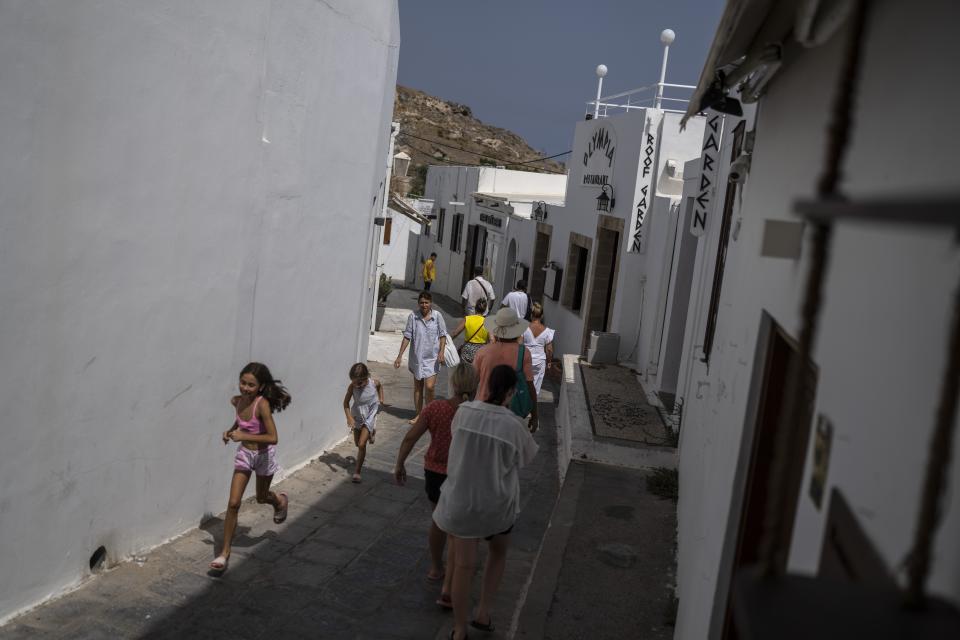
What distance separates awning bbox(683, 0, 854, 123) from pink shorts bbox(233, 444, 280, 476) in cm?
401

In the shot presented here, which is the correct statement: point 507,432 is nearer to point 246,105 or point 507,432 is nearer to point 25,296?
point 25,296

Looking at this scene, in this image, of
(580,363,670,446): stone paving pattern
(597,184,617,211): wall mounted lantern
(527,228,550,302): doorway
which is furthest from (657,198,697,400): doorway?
(527,228,550,302): doorway

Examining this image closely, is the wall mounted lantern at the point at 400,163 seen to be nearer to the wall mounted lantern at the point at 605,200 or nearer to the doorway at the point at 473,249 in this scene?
the doorway at the point at 473,249

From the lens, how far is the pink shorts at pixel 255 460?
6.88 meters

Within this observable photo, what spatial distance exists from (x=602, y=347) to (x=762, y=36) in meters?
9.89

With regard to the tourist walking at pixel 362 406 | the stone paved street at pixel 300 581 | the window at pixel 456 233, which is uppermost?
the window at pixel 456 233

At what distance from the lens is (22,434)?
18.1ft

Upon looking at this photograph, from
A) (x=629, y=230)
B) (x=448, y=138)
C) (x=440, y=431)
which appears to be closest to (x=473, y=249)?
(x=629, y=230)

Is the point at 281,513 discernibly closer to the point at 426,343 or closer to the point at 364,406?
the point at 364,406

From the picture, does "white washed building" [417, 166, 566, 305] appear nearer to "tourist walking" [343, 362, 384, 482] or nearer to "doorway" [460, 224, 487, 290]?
"doorway" [460, 224, 487, 290]

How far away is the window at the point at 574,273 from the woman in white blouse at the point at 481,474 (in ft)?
40.4

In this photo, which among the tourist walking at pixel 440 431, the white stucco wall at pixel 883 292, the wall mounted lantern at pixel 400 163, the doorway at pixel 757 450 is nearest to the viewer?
the white stucco wall at pixel 883 292

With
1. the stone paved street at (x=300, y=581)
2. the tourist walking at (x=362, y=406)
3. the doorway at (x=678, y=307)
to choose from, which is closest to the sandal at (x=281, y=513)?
the stone paved street at (x=300, y=581)

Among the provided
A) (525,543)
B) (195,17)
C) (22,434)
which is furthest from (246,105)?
(525,543)
